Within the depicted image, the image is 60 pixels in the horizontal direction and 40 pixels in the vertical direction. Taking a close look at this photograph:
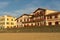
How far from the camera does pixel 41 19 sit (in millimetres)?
70688

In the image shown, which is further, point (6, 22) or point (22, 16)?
point (6, 22)

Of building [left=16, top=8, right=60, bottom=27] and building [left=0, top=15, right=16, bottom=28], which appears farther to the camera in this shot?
building [left=0, top=15, right=16, bottom=28]

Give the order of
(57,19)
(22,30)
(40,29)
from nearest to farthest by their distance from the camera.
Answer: (40,29), (22,30), (57,19)

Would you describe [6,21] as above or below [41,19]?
above

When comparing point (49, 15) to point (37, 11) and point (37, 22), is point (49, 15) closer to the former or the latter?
point (37, 22)

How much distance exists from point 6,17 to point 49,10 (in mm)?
47179

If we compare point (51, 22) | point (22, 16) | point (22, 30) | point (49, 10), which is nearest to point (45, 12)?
point (49, 10)

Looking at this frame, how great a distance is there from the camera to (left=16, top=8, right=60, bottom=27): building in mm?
65812

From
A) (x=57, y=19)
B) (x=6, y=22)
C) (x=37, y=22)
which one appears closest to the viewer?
(x=57, y=19)

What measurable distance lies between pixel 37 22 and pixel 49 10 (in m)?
8.45

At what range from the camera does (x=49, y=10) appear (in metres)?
76.2

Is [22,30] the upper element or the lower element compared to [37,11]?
lower

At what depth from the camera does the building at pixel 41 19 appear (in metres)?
65.8

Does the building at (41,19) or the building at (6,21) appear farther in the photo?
the building at (6,21)
